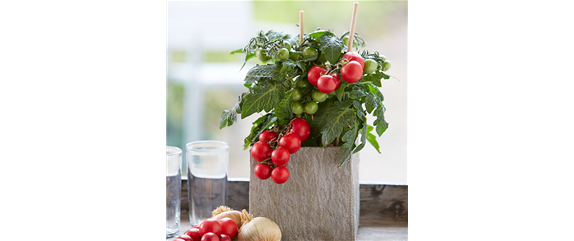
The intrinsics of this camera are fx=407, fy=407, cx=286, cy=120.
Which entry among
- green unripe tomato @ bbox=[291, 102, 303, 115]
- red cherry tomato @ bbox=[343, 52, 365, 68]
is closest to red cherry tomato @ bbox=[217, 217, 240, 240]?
green unripe tomato @ bbox=[291, 102, 303, 115]

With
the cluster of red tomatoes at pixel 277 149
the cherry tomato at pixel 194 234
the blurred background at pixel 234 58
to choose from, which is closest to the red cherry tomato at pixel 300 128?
the cluster of red tomatoes at pixel 277 149

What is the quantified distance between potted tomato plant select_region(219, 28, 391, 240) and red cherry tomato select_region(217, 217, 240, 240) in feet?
0.21

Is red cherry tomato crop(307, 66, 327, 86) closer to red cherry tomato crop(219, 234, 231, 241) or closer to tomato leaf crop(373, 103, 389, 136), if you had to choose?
tomato leaf crop(373, 103, 389, 136)

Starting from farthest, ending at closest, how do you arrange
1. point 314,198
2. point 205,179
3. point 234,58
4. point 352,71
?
1. point 234,58
2. point 205,179
3. point 314,198
4. point 352,71

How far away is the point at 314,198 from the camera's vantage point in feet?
2.29

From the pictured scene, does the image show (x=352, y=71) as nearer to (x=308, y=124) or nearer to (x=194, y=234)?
(x=308, y=124)

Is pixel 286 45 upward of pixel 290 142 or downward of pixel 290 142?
upward

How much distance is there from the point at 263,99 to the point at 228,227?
21 centimetres

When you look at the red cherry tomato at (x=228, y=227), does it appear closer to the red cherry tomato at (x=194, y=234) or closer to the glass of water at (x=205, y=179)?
the red cherry tomato at (x=194, y=234)

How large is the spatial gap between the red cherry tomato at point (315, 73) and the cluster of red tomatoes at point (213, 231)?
266 mm

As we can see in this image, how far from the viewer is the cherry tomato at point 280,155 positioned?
60cm

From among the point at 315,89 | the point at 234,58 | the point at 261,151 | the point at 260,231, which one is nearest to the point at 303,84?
the point at 315,89
